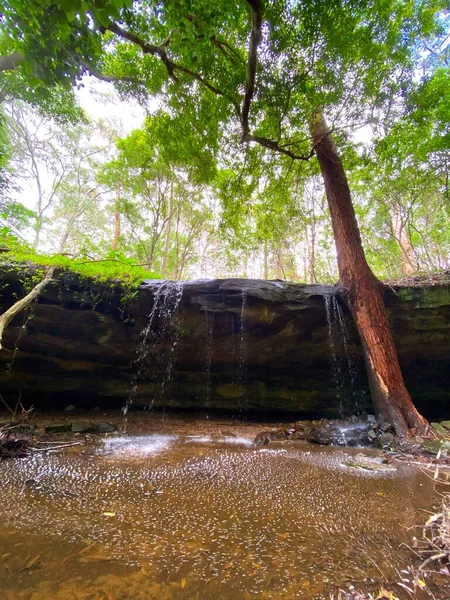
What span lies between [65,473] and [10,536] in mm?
1194

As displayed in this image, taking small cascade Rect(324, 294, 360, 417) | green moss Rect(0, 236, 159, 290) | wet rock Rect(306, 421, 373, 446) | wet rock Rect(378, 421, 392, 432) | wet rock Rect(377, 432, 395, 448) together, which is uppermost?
green moss Rect(0, 236, 159, 290)

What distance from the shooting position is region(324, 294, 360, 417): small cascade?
6230 millimetres

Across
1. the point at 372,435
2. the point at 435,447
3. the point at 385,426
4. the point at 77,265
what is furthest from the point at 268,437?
the point at 77,265

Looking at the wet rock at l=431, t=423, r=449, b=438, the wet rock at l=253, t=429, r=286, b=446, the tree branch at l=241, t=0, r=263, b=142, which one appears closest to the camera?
the tree branch at l=241, t=0, r=263, b=142

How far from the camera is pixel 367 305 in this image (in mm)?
5316

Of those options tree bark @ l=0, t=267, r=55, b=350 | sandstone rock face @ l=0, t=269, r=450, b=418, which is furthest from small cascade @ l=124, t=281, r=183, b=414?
tree bark @ l=0, t=267, r=55, b=350

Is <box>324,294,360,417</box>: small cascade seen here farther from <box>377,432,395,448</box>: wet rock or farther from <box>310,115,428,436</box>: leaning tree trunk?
<box>377,432,395,448</box>: wet rock

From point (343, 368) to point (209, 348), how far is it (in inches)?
136

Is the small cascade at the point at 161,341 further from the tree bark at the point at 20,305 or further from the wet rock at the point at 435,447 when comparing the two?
the wet rock at the point at 435,447

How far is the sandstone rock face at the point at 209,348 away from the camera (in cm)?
585

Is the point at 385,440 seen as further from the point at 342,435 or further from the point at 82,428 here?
the point at 82,428

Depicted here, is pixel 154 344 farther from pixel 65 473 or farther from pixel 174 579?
pixel 174 579

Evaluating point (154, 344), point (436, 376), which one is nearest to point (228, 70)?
point (154, 344)

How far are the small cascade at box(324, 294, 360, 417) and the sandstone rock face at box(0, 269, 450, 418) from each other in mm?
28
